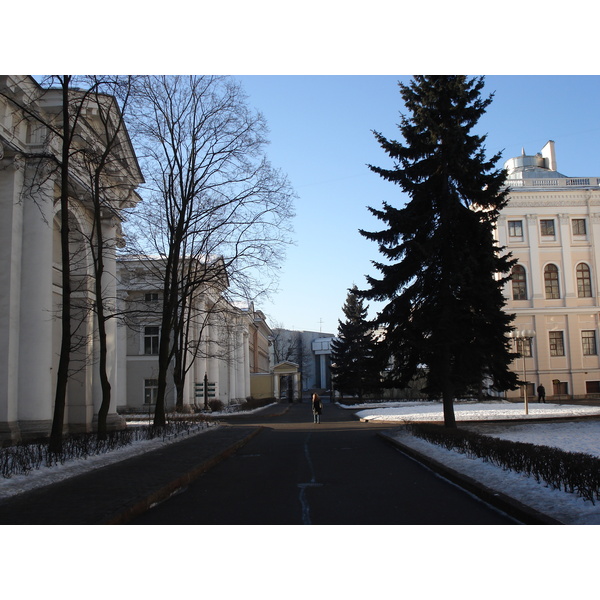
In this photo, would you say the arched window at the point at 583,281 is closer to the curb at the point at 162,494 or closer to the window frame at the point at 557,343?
the window frame at the point at 557,343

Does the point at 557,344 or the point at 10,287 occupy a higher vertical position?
the point at 10,287

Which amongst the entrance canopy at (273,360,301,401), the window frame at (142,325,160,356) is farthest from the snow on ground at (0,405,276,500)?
the entrance canopy at (273,360,301,401)

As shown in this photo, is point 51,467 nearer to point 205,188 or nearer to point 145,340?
point 205,188

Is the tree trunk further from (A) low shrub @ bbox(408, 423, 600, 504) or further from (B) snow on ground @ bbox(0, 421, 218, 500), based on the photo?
(A) low shrub @ bbox(408, 423, 600, 504)

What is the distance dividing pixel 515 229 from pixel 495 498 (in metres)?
55.7

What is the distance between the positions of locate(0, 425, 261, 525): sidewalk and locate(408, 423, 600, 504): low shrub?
5717mm

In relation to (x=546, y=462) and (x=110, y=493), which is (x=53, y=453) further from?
(x=546, y=462)

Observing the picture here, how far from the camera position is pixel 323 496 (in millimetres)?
9734

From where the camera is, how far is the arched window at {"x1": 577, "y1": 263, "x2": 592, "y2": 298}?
59.6 metres

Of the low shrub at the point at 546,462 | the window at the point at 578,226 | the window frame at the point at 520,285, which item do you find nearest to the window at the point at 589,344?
the window frame at the point at 520,285

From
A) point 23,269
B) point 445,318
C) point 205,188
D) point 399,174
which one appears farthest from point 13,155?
point 445,318

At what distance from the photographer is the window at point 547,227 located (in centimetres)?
5994

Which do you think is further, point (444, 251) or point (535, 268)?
point (535, 268)

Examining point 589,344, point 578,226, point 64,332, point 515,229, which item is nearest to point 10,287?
point 64,332
